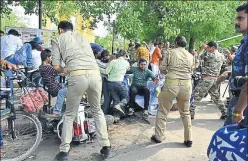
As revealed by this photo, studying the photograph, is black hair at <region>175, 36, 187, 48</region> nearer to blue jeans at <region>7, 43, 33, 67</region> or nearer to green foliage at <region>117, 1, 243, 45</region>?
blue jeans at <region>7, 43, 33, 67</region>

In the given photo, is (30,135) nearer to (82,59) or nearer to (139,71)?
(82,59)

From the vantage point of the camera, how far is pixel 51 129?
5.36 m

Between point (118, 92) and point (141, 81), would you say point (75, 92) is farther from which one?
point (141, 81)

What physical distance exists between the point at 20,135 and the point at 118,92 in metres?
2.27

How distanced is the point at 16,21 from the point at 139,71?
23630 millimetres

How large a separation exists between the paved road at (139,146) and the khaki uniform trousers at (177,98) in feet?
0.90

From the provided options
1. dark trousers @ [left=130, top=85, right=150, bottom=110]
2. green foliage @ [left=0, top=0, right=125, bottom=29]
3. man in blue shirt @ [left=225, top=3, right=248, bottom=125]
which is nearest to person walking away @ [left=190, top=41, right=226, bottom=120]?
dark trousers @ [left=130, top=85, right=150, bottom=110]

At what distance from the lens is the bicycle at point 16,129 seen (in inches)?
172

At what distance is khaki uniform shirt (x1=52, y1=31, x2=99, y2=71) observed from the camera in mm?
4273

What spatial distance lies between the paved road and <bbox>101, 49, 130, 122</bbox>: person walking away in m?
0.31

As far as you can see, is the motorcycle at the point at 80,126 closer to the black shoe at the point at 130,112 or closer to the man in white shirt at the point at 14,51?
the black shoe at the point at 130,112

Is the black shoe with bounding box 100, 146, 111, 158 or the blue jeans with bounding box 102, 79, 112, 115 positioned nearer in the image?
the black shoe with bounding box 100, 146, 111, 158

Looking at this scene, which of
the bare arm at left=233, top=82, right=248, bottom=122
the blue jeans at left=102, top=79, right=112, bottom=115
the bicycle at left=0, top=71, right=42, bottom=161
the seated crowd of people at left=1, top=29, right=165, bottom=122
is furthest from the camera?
the blue jeans at left=102, top=79, right=112, bottom=115

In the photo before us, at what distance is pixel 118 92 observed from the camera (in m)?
6.57
